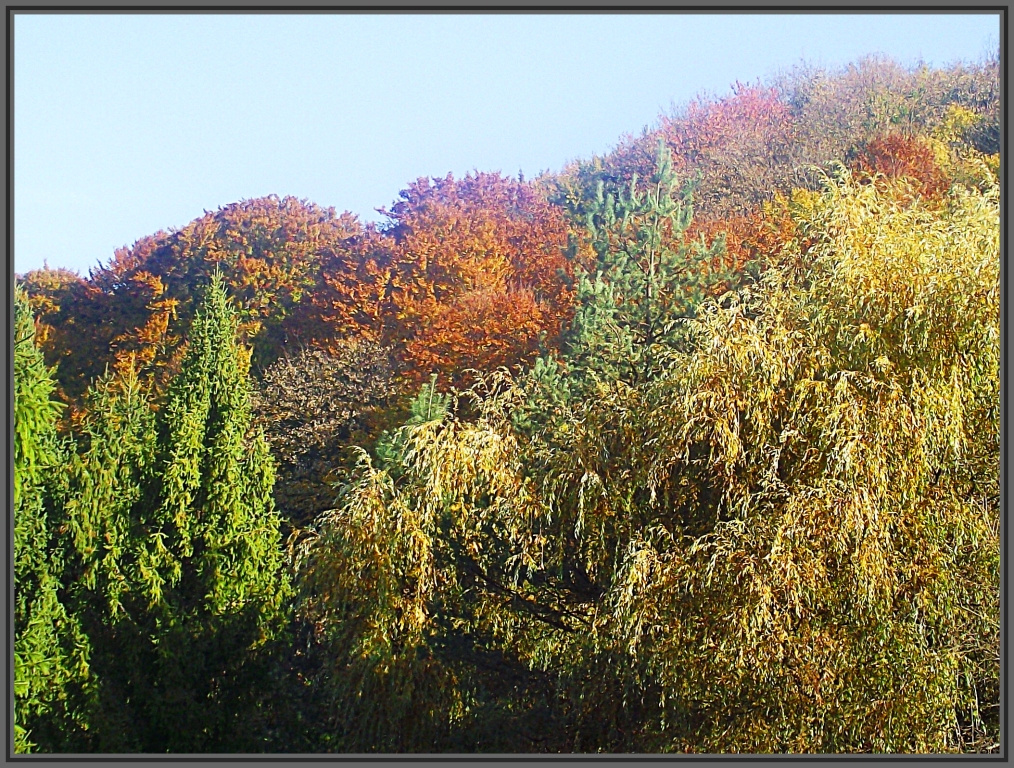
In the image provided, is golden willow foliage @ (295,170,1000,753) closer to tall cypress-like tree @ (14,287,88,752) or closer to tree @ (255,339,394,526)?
tall cypress-like tree @ (14,287,88,752)

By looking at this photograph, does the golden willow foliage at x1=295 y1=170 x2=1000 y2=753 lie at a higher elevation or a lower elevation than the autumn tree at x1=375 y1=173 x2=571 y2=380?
lower

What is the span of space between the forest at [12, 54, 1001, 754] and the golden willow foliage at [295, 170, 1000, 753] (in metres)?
0.02

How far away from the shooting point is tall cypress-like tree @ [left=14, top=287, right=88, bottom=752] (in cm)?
632

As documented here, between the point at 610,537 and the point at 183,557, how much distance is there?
16.4ft

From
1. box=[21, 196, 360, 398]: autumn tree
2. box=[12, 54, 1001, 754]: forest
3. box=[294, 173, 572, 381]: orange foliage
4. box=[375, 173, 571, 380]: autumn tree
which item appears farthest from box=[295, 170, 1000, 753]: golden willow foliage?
box=[21, 196, 360, 398]: autumn tree

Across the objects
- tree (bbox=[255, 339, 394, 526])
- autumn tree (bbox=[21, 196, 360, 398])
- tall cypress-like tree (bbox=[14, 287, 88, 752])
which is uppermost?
autumn tree (bbox=[21, 196, 360, 398])

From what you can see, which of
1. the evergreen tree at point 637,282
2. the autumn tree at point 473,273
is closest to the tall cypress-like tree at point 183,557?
the evergreen tree at point 637,282

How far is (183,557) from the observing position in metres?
9.37

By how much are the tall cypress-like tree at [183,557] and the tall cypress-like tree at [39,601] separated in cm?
35

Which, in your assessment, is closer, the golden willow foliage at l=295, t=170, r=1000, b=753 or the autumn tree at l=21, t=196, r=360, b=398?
the golden willow foliage at l=295, t=170, r=1000, b=753

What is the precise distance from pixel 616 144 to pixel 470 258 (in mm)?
3124

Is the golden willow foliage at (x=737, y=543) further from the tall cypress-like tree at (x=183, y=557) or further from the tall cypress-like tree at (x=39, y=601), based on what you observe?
the tall cypress-like tree at (x=183, y=557)

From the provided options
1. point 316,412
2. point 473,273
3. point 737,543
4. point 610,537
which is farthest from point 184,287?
point 737,543

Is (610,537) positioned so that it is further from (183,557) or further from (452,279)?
(452,279)
